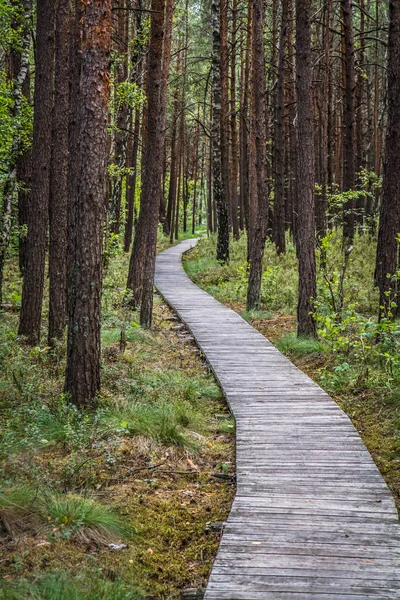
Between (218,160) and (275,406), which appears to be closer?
(275,406)

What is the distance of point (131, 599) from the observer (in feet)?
11.9

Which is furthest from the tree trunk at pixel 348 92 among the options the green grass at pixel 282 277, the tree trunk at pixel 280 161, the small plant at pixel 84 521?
the small plant at pixel 84 521

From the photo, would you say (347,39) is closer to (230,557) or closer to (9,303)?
(9,303)

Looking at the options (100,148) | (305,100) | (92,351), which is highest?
(305,100)

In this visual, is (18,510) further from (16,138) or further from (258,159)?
(258,159)

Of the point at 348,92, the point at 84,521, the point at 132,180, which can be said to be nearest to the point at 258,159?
the point at 348,92

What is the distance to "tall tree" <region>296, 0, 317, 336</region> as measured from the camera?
9.88 metres

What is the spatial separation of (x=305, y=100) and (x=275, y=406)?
5768mm

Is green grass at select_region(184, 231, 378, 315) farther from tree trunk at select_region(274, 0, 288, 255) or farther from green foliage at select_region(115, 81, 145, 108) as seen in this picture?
green foliage at select_region(115, 81, 145, 108)

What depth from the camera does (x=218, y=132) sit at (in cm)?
2166

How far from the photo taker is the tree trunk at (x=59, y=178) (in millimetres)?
9734

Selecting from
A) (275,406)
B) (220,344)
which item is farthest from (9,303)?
(275,406)

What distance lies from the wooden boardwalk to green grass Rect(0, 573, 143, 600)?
1.94 feet

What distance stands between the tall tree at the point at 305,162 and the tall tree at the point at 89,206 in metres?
4.43
